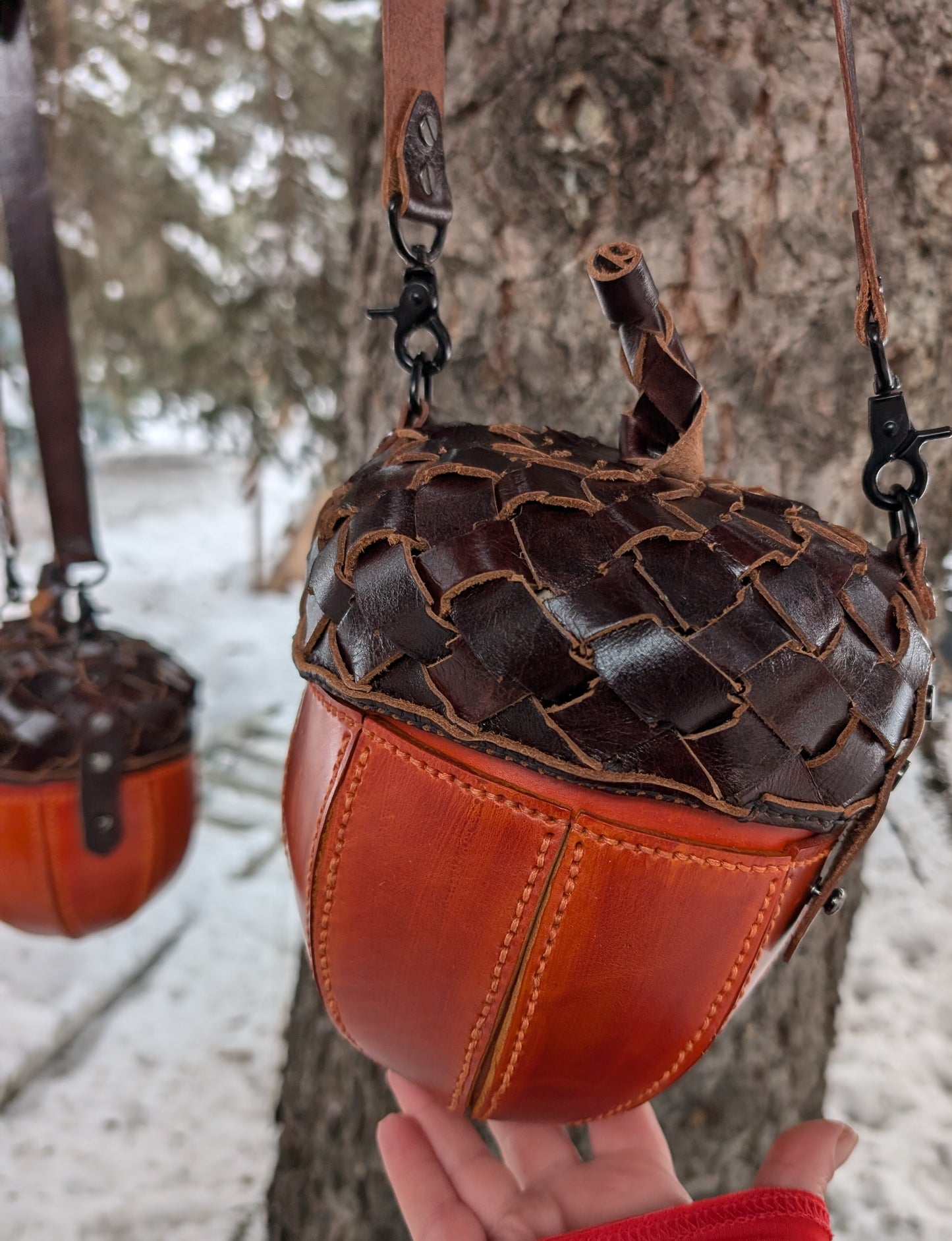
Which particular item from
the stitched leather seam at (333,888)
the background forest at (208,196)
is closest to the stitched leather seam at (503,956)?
the stitched leather seam at (333,888)

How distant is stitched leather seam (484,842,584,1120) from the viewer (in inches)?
25.4

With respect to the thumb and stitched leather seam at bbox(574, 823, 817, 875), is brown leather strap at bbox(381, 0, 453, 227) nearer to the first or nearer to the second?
stitched leather seam at bbox(574, 823, 817, 875)

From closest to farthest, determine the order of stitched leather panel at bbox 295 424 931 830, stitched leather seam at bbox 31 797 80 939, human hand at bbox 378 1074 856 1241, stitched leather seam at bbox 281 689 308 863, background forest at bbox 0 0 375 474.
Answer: stitched leather panel at bbox 295 424 931 830, stitched leather seam at bbox 281 689 308 863, human hand at bbox 378 1074 856 1241, stitched leather seam at bbox 31 797 80 939, background forest at bbox 0 0 375 474

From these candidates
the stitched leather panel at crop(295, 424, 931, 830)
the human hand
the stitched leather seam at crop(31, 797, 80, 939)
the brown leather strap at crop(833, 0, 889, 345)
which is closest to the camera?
the stitched leather panel at crop(295, 424, 931, 830)

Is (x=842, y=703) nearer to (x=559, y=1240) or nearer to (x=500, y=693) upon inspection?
(x=500, y=693)

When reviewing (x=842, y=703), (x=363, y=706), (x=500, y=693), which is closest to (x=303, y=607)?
(x=363, y=706)

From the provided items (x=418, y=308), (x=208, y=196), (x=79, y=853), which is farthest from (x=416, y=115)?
(x=208, y=196)

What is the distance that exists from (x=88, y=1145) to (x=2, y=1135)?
0.18 meters

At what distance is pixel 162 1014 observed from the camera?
7.23ft

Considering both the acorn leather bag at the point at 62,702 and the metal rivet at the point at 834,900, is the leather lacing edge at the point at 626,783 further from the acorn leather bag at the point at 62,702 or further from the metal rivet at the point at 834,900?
the acorn leather bag at the point at 62,702

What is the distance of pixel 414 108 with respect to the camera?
31.6 inches

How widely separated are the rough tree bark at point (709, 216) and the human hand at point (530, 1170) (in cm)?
36

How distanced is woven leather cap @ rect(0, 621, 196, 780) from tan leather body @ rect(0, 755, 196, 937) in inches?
1.3

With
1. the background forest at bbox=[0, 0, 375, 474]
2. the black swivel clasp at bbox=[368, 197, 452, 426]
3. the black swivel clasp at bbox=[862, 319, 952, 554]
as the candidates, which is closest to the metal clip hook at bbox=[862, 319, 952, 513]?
the black swivel clasp at bbox=[862, 319, 952, 554]
